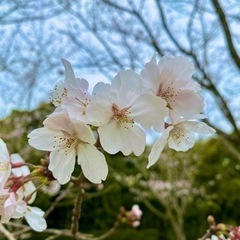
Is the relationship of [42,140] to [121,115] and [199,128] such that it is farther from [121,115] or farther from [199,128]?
[199,128]

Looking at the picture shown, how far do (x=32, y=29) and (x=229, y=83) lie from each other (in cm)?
159

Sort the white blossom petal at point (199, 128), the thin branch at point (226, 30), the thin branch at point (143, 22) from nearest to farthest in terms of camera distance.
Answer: the white blossom petal at point (199, 128) < the thin branch at point (226, 30) < the thin branch at point (143, 22)

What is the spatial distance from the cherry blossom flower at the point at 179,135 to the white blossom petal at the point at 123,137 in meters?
0.04

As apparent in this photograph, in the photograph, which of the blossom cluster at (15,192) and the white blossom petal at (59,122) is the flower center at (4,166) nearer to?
the blossom cluster at (15,192)

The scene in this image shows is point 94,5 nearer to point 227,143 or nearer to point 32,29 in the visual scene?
point 32,29

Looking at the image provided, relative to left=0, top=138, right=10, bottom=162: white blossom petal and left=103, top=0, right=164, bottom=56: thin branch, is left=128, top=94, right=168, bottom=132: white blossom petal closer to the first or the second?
left=0, top=138, right=10, bottom=162: white blossom petal

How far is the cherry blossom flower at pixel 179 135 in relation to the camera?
70 cm

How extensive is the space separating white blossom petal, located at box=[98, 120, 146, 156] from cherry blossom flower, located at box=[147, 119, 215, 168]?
37mm

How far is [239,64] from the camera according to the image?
9.99ft

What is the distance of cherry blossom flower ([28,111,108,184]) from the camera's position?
66 cm

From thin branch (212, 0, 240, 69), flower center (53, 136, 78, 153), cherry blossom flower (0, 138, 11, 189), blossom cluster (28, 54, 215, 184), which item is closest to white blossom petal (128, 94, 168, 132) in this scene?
blossom cluster (28, 54, 215, 184)

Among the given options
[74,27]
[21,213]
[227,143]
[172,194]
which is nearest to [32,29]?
[74,27]

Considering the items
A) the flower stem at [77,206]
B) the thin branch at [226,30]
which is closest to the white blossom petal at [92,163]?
the flower stem at [77,206]

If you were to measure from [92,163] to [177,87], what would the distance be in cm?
16
